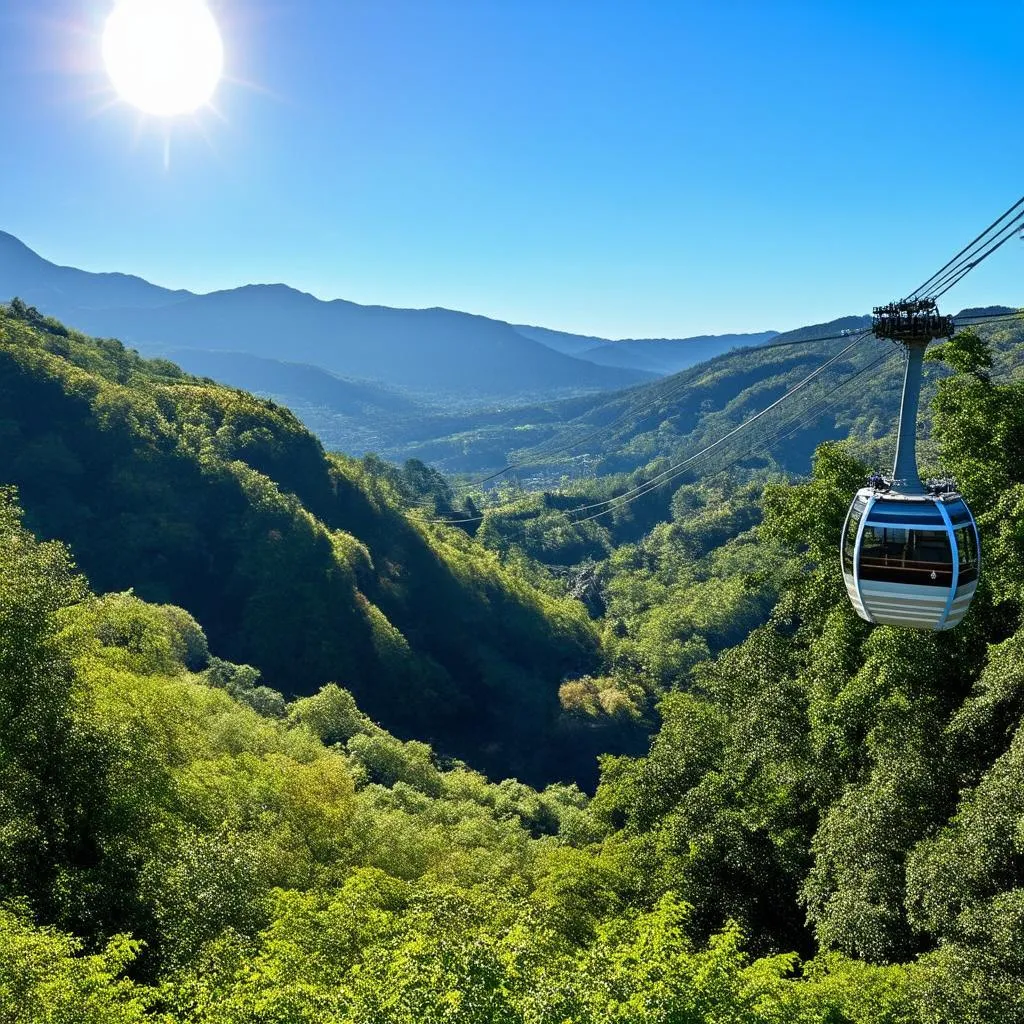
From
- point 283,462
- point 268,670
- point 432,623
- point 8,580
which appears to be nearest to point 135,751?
point 8,580

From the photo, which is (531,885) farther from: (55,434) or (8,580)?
(55,434)

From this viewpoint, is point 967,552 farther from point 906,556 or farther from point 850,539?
point 850,539

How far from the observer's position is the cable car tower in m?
15.9

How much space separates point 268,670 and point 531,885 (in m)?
54.3

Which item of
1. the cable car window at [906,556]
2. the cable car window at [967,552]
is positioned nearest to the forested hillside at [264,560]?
the cable car window at [906,556]

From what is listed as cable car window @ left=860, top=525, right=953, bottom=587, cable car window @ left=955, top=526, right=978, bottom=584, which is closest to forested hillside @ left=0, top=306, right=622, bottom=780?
cable car window @ left=860, top=525, right=953, bottom=587

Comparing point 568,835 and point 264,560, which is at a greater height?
point 264,560

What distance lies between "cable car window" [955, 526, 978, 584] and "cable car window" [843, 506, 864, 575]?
2.01m

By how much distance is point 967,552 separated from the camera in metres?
16.1

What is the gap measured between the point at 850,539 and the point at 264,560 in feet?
242

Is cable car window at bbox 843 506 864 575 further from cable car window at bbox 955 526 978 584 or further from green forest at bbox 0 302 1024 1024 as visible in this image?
green forest at bbox 0 302 1024 1024

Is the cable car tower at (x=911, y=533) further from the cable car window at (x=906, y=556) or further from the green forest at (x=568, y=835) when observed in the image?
the green forest at (x=568, y=835)

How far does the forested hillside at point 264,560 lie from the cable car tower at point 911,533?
66662 millimetres

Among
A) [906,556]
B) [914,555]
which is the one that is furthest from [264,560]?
[914,555]
